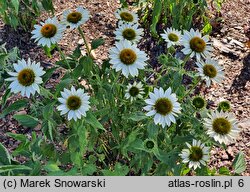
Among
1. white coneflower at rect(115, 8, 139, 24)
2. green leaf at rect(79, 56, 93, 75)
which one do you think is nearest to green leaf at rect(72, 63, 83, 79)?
green leaf at rect(79, 56, 93, 75)

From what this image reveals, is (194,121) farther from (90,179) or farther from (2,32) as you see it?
(2,32)

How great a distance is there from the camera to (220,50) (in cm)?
288

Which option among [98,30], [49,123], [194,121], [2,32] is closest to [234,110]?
[194,121]

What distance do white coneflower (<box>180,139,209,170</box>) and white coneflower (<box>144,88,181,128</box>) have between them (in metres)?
0.15

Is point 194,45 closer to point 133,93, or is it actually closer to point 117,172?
point 133,93

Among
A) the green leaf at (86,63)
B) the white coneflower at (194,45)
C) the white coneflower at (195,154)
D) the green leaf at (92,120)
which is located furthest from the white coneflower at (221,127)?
the green leaf at (86,63)

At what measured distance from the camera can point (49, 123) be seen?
1.59 m

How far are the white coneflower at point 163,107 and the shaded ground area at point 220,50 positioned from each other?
845 mm

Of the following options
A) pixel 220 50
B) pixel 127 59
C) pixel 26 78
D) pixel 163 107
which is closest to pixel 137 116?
pixel 163 107

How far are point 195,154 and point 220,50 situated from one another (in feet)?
4.67

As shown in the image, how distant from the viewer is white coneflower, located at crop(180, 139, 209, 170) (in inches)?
64.7

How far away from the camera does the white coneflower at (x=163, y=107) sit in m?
1.62

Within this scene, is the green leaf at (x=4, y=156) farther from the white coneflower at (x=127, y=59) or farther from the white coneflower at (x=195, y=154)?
the white coneflower at (x=195, y=154)

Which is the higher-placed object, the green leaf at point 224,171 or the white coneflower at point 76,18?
the white coneflower at point 76,18
